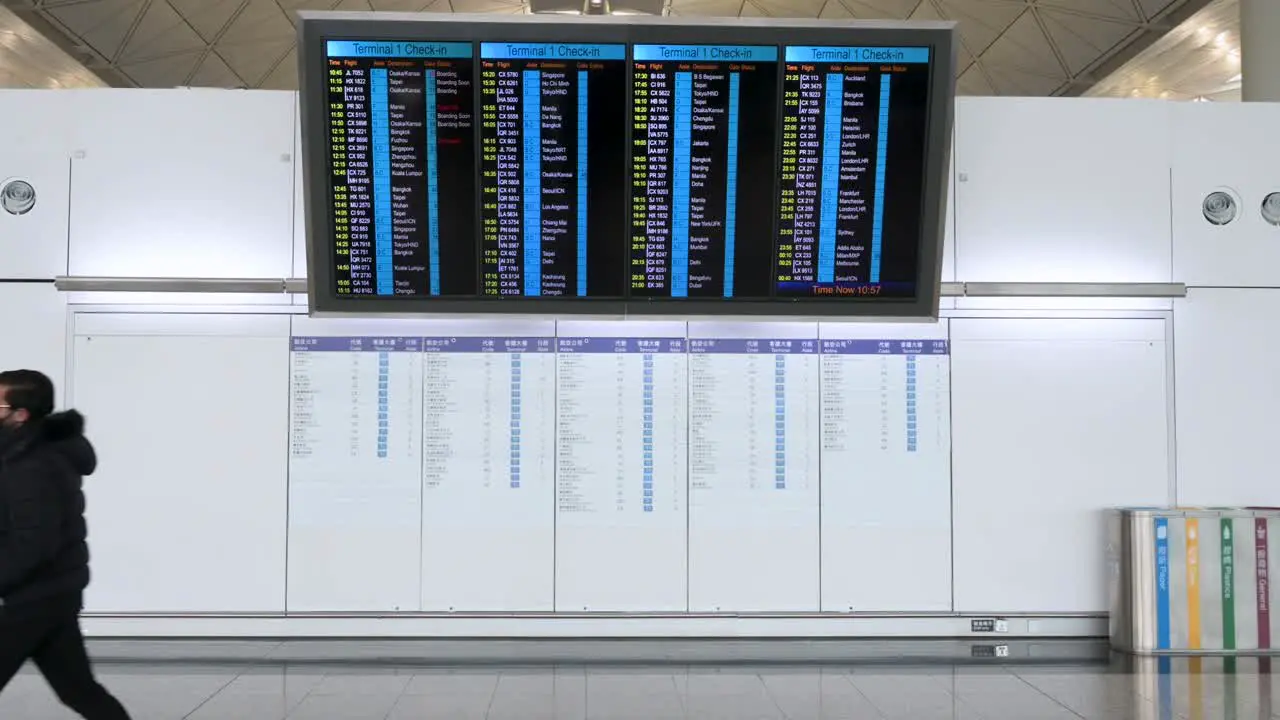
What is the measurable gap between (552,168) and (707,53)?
1178 mm

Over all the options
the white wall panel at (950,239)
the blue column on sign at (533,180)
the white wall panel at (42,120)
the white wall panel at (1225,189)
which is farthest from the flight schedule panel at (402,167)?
the white wall panel at (1225,189)

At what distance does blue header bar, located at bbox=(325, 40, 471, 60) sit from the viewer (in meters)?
6.68

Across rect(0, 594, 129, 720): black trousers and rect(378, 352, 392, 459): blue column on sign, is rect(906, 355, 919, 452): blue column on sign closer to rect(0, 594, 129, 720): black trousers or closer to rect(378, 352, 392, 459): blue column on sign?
rect(378, 352, 392, 459): blue column on sign

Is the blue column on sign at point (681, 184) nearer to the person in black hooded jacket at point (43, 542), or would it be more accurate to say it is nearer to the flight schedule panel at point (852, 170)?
the flight schedule panel at point (852, 170)

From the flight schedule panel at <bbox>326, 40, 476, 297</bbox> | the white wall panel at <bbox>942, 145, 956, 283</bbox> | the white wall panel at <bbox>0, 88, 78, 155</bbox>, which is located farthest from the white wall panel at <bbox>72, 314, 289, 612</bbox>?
the white wall panel at <bbox>942, 145, 956, 283</bbox>

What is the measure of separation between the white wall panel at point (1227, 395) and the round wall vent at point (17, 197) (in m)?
7.80

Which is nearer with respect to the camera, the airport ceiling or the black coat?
the black coat

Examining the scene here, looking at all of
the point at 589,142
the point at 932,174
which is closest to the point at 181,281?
the point at 589,142

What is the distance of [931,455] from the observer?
7484 millimetres

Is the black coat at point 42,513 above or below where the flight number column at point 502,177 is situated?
below

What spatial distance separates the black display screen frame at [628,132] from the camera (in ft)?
21.9

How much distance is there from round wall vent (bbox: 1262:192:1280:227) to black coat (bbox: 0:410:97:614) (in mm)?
7454

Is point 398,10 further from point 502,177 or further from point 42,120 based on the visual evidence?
point 502,177

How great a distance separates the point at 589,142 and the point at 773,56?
A: 4.07ft
